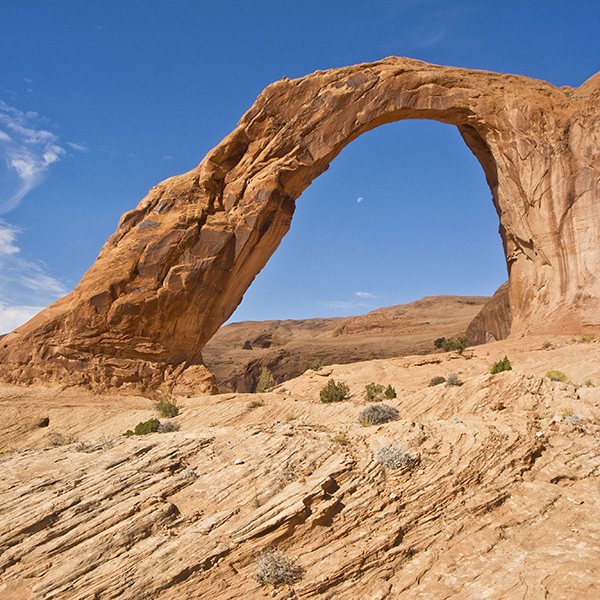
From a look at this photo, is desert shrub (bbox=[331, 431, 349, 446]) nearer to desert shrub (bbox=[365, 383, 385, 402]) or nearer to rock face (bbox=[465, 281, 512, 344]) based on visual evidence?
desert shrub (bbox=[365, 383, 385, 402])

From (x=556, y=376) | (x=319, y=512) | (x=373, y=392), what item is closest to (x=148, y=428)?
(x=319, y=512)

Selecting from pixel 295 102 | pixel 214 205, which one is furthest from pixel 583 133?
pixel 214 205

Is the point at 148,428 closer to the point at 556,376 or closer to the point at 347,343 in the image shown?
the point at 556,376

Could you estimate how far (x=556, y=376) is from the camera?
13.2m

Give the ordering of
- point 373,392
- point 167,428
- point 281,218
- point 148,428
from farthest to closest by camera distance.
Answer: point 281,218 → point 373,392 → point 167,428 → point 148,428

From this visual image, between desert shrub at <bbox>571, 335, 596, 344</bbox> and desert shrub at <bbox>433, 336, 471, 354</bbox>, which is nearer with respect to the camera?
desert shrub at <bbox>571, 335, 596, 344</bbox>

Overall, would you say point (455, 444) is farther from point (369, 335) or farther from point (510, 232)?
point (369, 335)

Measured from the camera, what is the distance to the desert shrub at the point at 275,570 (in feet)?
18.2

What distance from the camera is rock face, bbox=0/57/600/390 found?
19.3 metres

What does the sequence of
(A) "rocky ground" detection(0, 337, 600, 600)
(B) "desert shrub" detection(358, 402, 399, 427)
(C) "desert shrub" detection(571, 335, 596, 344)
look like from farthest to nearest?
(C) "desert shrub" detection(571, 335, 596, 344) → (B) "desert shrub" detection(358, 402, 399, 427) → (A) "rocky ground" detection(0, 337, 600, 600)

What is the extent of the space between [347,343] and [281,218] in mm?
20109

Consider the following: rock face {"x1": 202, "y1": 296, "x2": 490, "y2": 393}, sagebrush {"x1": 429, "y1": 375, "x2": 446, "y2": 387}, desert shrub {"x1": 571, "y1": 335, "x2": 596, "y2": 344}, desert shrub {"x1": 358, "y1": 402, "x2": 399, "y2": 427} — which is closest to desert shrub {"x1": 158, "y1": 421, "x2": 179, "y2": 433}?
desert shrub {"x1": 358, "y1": 402, "x2": 399, "y2": 427}

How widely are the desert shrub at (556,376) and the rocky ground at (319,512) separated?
3.45m

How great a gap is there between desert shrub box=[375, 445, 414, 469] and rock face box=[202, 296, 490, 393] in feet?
75.9
